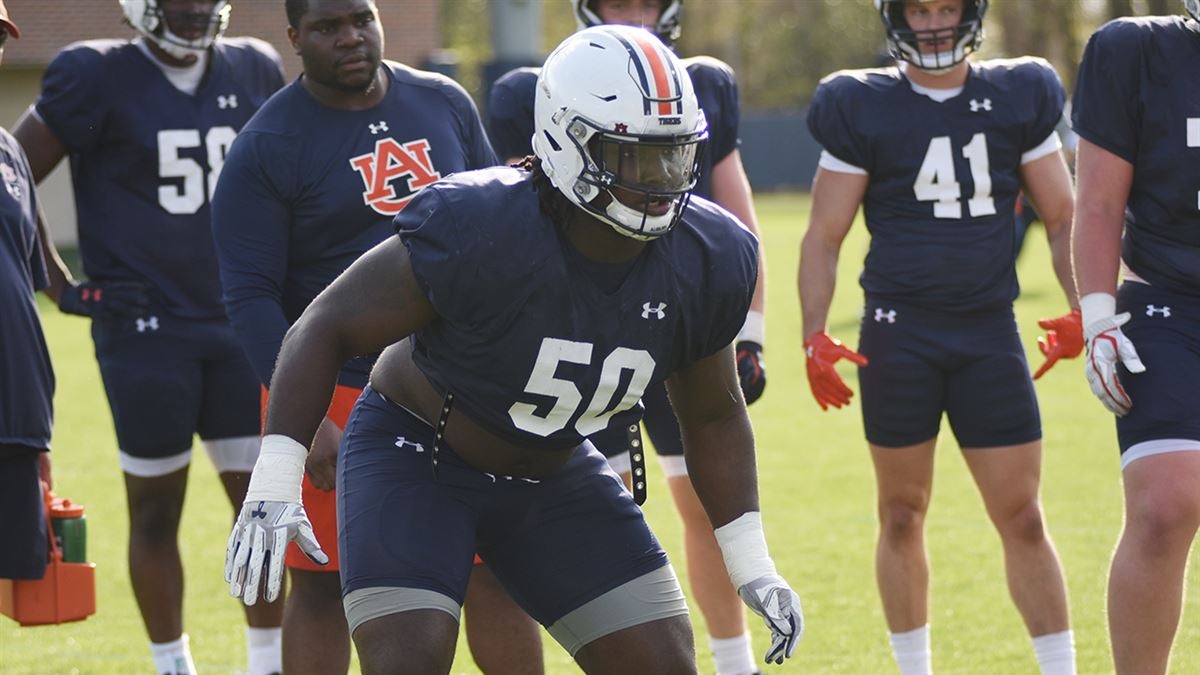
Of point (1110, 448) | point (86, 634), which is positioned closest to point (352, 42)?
point (86, 634)

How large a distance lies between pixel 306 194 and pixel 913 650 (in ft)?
7.10

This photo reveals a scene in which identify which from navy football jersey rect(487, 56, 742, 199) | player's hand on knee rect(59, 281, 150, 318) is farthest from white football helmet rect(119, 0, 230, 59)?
navy football jersey rect(487, 56, 742, 199)

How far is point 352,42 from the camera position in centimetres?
437

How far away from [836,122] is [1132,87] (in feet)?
3.30

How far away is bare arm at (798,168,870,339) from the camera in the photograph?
16.6 ft

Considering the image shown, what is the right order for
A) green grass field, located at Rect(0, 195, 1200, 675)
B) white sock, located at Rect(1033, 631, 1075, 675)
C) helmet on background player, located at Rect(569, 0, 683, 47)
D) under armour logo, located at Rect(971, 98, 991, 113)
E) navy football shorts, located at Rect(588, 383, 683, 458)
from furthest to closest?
green grass field, located at Rect(0, 195, 1200, 675) → helmet on background player, located at Rect(569, 0, 683, 47) → navy football shorts, located at Rect(588, 383, 683, 458) → under armour logo, located at Rect(971, 98, 991, 113) → white sock, located at Rect(1033, 631, 1075, 675)

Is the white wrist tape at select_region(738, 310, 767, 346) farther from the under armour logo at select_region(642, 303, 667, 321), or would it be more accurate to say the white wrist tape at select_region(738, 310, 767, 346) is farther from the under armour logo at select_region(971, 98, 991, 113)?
the under armour logo at select_region(642, 303, 667, 321)

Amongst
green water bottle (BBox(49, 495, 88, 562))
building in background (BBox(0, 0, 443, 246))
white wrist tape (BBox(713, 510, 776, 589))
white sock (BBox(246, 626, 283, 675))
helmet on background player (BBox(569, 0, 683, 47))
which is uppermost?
helmet on background player (BBox(569, 0, 683, 47))

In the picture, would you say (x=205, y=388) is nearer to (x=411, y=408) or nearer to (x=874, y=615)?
(x=411, y=408)

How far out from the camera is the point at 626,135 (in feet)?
10.7

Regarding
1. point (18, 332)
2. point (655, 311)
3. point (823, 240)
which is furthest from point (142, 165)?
point (655, 311)

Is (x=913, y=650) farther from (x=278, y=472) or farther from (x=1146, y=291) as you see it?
(x=278, y=472)

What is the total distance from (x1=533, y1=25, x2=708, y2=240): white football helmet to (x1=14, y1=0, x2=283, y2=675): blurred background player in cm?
230

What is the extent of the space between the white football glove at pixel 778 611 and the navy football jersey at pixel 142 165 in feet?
7.96
